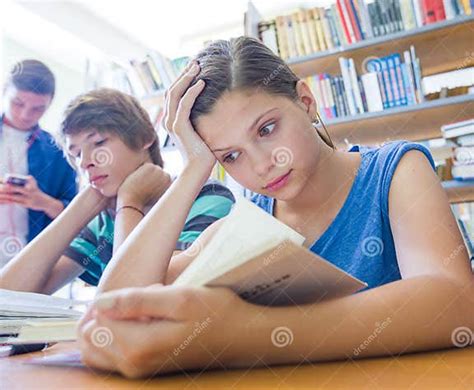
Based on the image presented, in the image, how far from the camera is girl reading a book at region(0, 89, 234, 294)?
45.0 inches

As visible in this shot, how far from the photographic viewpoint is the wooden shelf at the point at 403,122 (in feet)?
6.40

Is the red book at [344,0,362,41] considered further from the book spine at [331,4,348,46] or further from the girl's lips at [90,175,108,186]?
the girl's lips at [90,175,108,186]

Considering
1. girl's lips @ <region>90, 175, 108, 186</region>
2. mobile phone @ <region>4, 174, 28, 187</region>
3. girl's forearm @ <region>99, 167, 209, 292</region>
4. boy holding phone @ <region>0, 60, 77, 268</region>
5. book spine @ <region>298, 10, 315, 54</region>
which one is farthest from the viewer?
book spine @ <region>298, 10, 315, 54</region>

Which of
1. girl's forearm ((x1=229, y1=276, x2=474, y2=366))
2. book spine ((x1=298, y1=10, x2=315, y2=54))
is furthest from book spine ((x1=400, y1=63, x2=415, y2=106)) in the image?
girl's forearm ((x1=229, y1=276, x2=474, y2=366))

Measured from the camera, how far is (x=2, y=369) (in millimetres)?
548

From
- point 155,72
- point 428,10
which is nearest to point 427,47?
point 428,10

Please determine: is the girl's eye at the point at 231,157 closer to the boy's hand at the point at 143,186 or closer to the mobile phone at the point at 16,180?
the boy's hand at the point at 143,186

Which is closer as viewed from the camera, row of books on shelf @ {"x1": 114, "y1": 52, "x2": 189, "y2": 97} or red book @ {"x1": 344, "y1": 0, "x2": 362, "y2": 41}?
red book @ {"x1": 344, "y1": 0, "x2": 362, "y2": 41}

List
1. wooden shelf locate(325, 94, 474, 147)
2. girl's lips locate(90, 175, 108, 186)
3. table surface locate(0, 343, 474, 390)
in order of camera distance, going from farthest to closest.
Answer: wooden shelf locate(325, 94, 474, 147)
girl's lips locate(90, 175, 108, 186)
table surface locate(0, 343, 474, 390)

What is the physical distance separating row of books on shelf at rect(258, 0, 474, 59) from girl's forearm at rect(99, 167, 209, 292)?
A: 1.63 metres

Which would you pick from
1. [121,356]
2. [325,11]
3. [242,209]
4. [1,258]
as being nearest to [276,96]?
[242,209]

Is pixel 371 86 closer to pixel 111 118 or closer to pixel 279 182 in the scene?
pixel 111 118

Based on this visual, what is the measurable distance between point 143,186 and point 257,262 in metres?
0.81

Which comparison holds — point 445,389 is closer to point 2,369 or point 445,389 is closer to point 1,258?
point 2,369
